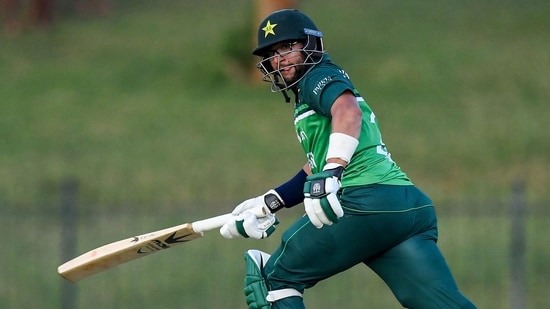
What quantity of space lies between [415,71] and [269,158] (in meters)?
4.83

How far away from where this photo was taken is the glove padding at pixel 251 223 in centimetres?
643

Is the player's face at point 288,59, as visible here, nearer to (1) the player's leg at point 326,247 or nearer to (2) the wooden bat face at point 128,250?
(1) the player's leg at point 326,247

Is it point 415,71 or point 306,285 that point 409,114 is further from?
point 306,285

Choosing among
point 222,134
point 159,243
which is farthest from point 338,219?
point 222,134

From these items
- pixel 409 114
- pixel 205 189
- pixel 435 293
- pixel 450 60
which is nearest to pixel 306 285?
pixel 435 293

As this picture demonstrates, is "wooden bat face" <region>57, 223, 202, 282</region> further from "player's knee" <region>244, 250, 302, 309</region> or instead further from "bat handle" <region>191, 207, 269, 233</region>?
"player's knee" <region>244, 250, 302, 309</region>

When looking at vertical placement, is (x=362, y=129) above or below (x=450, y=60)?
below

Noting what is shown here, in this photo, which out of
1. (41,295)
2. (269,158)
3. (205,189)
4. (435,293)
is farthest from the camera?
(269,158)

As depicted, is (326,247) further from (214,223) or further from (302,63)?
(302,63)

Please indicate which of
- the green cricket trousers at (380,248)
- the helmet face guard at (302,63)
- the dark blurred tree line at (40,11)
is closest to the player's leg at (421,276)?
the green cricket trousers at (380,248)

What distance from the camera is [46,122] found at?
2012 centimetres

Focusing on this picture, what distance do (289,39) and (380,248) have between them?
1179mm

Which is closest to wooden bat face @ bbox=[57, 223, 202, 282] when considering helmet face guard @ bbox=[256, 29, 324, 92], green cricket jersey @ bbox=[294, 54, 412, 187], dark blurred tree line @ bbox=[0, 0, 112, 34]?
green cricket jersey @ bbox=[294, 54, 412, 187]

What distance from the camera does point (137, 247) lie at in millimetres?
6789
